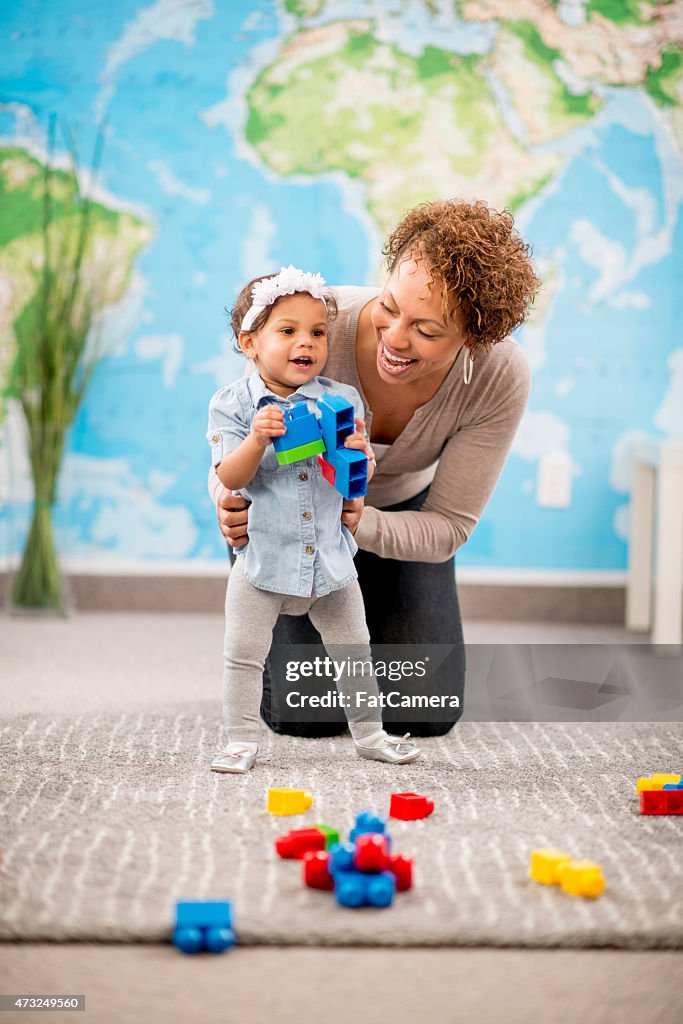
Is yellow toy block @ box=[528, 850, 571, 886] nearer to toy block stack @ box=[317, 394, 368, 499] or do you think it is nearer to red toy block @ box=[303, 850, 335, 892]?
red toy block @ box=[303, 850, 335, 892]

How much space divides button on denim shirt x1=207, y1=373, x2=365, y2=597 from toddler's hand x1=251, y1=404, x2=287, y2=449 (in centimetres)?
9

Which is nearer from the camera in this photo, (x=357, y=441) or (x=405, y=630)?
(x=357, y=441)

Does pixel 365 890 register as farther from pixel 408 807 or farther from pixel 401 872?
pixel 408 807

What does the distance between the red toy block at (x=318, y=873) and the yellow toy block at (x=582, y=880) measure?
0.23 metres

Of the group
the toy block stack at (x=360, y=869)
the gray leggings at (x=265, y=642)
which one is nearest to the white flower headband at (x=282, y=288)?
the gray leggings at (x=265, y=642)

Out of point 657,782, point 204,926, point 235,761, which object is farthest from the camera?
point 235,761

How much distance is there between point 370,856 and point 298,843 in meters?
0.12

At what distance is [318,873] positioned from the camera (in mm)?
1135

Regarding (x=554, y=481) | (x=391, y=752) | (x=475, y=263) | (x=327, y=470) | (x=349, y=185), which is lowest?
(x=391, y=752)

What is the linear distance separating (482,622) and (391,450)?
124 centimetres

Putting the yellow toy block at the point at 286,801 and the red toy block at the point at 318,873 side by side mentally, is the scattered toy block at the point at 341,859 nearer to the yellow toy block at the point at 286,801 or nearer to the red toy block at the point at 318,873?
the red toy block at the point at 318,873

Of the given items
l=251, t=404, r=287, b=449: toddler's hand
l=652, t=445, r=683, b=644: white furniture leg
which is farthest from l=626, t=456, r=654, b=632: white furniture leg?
l=251, t=404, r=287, b=449: toddler's hand

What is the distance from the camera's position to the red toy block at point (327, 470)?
155 centimetres

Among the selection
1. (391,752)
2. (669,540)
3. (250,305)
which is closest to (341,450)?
(250,305)
